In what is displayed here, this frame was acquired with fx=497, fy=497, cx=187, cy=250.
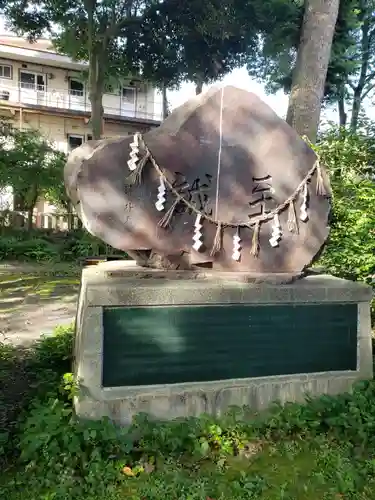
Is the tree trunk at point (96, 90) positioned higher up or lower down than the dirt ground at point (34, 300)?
higher up

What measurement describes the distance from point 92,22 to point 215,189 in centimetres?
1166

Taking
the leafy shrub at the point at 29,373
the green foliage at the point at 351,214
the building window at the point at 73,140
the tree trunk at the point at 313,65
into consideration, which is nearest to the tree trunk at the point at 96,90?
the tree trunk at the point at 313,65

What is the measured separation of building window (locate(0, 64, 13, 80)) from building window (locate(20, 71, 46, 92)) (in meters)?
0.43

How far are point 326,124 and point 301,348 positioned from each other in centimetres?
540

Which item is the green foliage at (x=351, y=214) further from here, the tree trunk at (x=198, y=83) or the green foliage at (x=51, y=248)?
the tree trunk at (x=198, y=83)

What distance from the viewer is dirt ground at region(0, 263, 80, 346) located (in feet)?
19.2

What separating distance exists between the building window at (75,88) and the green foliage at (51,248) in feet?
28.3

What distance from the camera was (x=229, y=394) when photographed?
326 cm

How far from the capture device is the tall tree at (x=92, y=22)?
1363 cm

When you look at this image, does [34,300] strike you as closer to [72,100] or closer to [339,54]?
[339,54]

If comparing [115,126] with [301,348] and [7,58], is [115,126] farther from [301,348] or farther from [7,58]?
[301,348]

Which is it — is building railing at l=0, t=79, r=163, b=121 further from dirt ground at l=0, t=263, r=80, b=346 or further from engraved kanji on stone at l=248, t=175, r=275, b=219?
engraved kanji on stone at l=248, t=175, r=275, b=219

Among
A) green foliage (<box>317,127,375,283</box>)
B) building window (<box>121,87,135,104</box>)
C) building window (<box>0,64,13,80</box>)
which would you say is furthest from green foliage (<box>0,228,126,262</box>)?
building window (<box>121,87,135,104</box>)

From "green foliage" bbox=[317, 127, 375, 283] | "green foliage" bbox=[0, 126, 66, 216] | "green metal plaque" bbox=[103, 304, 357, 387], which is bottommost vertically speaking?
"green metal plaque" bbox=[103, 304, 357, 387]
